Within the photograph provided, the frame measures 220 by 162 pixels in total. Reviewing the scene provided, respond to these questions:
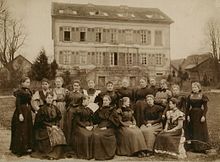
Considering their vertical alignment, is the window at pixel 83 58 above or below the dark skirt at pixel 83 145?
above

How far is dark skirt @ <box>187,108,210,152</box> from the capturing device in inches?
217

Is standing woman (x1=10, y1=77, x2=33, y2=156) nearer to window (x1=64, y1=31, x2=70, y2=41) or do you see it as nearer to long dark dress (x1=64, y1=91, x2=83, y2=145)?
long dark dress (x1=64, y1=91, x2=83, y2=145)

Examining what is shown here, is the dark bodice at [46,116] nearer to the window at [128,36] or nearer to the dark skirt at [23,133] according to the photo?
the dark skirt at [23,133]

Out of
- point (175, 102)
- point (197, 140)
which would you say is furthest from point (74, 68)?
point (197, 140)

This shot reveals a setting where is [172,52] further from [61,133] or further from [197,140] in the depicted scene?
[61,133]

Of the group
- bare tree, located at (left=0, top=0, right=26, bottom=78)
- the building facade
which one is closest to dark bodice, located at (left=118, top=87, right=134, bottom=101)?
the building facade

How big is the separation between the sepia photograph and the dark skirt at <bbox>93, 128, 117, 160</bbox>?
0.01 m

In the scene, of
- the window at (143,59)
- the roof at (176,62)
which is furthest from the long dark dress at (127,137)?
the roof at (176,62)

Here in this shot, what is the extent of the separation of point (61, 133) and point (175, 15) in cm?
213

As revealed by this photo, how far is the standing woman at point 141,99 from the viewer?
5.41 meters

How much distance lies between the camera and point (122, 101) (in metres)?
5.38

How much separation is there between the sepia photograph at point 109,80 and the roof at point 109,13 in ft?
0.04

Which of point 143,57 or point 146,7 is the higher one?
point 146,7

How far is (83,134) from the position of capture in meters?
5.26
